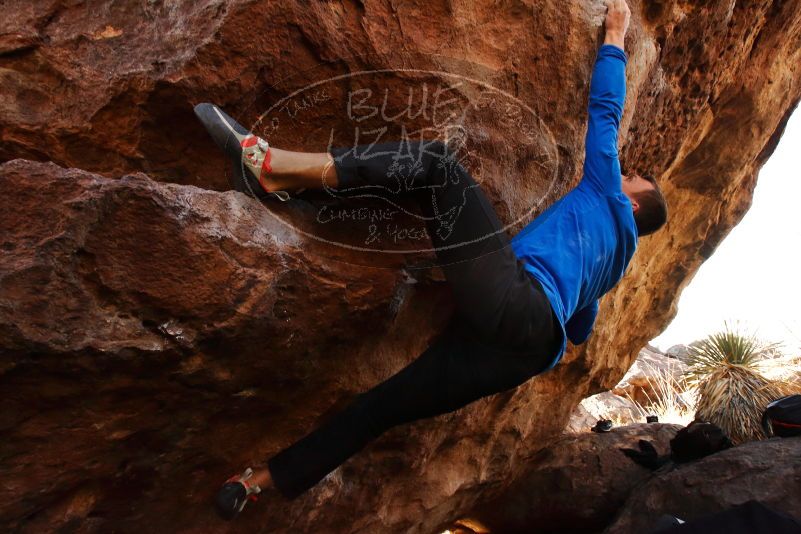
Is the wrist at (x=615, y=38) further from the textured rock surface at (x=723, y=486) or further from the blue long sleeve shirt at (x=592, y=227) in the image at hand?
the textured rock surface at (x=723, y=486)

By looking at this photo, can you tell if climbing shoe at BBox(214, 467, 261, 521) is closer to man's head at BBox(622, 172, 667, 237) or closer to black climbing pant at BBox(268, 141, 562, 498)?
black climbing pant at BBox(268, 141, 562, 498)

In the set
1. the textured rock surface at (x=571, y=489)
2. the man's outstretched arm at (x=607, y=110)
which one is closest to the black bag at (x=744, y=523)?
the man's outstretched arm at (x=607, y=110)

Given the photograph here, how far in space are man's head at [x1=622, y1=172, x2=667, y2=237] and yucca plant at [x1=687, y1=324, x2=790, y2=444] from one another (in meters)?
4.70

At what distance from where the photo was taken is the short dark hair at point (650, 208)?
10.9 feet

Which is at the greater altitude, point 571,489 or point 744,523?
point 744,523

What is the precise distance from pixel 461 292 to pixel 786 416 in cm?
433

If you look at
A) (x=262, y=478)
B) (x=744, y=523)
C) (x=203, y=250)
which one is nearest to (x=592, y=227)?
(x=744, y=523)

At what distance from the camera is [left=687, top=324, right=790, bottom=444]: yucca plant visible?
698 cm

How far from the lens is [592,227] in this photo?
291 cm

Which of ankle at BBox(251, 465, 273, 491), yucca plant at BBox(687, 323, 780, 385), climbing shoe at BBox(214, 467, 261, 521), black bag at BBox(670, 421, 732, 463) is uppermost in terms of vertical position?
yucca plant at BBox(687, 323, 780, 385)

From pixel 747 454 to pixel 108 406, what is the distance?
4.90 m

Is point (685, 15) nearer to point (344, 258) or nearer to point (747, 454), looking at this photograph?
point (344, 258)

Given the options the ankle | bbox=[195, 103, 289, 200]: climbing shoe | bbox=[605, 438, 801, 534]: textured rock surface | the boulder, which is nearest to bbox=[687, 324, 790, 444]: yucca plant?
bbox=[605, 438, 801, 534]: textured rock surface

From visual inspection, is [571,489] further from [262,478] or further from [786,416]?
[262,478]
